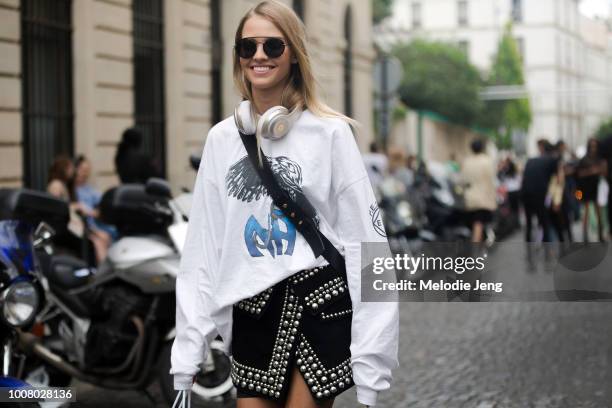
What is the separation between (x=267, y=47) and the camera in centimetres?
305

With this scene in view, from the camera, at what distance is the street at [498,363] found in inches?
243

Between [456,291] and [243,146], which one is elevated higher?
[243,146]

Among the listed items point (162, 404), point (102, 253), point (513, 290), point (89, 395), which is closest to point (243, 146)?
point (513, 290)

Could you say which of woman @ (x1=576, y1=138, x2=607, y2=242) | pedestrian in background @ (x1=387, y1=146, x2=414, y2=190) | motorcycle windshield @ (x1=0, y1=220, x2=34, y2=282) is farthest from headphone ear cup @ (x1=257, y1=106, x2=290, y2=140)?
woman @ (x1=576, y1=138, x2=607, y2=242)

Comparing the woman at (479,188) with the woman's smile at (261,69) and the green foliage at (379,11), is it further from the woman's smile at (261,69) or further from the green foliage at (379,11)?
the green foliage at (379,11)

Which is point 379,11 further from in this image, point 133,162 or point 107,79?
point 133,162

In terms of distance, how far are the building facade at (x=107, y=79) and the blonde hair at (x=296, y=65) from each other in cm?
576

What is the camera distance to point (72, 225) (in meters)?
8.62

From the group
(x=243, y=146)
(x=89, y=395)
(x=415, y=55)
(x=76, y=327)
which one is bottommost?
(x=89, y=395)

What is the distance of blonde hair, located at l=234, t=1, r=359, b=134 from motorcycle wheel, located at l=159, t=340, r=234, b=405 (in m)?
2.76

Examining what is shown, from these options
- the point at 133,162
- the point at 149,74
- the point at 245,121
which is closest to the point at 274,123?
the point at 245,121

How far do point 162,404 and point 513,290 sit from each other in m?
3.23

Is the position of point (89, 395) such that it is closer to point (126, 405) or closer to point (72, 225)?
point (126, 405)

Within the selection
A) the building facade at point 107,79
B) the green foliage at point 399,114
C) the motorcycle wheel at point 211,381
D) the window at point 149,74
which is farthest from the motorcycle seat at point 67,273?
the green foliage at point 399,114
